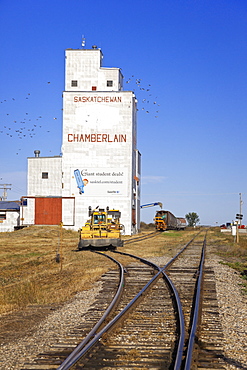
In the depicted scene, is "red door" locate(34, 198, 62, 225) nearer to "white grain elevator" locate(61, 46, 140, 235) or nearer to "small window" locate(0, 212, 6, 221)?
"white grain elevator" locate(61, 46, 140, 235)

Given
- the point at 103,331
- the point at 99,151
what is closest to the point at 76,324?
the point at 103,331

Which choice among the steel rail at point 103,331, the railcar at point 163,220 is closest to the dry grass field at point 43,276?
the steel rail at point 103,331

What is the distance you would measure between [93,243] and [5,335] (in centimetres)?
2128

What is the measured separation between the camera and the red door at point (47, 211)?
57.3 m

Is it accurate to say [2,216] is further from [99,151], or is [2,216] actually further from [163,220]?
[163,220]

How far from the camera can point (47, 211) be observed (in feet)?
190

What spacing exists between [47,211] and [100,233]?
27.7 meters

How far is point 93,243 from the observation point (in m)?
30.5

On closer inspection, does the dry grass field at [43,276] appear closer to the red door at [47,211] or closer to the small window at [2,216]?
the red door at [47,211]

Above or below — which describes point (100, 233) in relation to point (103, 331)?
above

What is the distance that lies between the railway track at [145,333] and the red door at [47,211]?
43.2 m

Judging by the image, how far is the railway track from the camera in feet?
23.5

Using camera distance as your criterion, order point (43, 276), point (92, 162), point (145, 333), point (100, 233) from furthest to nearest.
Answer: point (92, 162)
point (100, 233)
point (43, 276)
point (145, 333)

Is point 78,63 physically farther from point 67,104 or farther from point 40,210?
point 40,210
